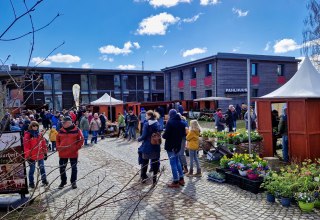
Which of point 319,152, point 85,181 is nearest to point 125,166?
point 85,181

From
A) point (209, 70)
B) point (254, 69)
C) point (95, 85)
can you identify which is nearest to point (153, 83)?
point (95, 85)

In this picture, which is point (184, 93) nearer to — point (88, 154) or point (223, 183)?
point (88, 154)

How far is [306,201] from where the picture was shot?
5469 mm

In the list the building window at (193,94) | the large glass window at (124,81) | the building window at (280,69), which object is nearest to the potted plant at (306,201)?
the building window at (193,94)

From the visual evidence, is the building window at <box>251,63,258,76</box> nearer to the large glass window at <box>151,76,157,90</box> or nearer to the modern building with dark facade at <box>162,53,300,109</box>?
the modern building with dark facade at <box>162,53,300,109</box>

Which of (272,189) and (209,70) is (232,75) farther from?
(272,189)

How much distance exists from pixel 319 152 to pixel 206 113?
20.6m

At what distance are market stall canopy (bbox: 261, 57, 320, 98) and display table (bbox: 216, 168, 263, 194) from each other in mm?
3808

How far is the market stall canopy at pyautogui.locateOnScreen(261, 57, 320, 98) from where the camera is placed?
31.1 ft

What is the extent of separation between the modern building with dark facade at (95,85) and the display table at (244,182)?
30.9 metres

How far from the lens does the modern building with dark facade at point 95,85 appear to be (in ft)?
124

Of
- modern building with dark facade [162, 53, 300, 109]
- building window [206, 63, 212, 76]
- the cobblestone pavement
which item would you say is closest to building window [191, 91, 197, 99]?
modern building with dark facade [162, 53, 300, 109]

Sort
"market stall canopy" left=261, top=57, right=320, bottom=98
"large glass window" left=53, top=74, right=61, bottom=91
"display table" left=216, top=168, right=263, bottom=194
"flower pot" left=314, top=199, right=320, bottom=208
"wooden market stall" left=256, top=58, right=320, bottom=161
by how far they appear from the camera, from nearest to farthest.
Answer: "flower pot" left=314, top=199, right=320, bottom=208 < "display table" left=216, top=168, right=263, bottom=194 < "wooden market stall" left=256, top=58, right=320, bottom=161 < "market stall canopy" left=261, top=57, right=320, bottom=98 < "large glass window" left=53, top=74, right=61, bottom=91

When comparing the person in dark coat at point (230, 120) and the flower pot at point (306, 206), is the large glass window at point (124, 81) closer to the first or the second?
the person in dark coat at point (230, 120)
